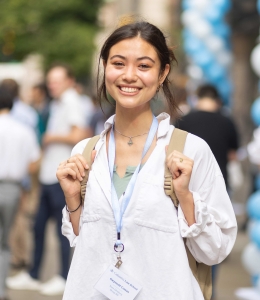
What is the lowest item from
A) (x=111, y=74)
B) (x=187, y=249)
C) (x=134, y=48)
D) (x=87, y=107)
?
(x=187, y=249)

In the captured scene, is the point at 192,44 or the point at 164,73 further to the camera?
the point at 192,44

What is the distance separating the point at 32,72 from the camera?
4819cm

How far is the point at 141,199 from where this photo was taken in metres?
3.12

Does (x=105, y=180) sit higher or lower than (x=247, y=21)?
lower

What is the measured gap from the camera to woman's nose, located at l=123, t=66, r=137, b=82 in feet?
10.5

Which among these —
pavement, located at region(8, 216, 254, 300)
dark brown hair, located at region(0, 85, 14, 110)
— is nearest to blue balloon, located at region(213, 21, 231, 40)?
pavement, located at region(8, 216, 254, 300)

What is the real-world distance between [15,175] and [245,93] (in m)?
15.5

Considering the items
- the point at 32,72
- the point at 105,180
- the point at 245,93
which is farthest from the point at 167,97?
the point at 32,72

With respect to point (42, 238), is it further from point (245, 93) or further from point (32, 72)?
point (32, 72)

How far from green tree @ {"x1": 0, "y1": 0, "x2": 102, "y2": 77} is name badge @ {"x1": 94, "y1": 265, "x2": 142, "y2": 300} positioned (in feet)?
132

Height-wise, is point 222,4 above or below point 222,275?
above

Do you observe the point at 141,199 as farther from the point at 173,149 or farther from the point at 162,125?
the point at 162,125

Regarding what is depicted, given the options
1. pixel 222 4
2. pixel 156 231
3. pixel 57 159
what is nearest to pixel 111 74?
pixel 156 231

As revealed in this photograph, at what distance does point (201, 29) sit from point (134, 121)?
39.5ft
